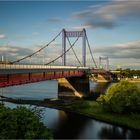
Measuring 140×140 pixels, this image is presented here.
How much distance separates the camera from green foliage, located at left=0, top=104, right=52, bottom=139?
30.8 m

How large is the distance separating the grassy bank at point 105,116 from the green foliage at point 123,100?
1.48 meters

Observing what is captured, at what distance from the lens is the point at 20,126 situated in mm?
32000

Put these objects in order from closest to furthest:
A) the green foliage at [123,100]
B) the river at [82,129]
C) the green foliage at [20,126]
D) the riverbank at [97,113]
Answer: the green foliage at [20,126], the river at [82,129], the riverbank at [97,113], the green foliage at [123,100]

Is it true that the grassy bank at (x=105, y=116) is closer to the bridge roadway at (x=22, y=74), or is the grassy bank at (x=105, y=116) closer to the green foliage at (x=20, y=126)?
the bridge roadway at (x=22, y=74)

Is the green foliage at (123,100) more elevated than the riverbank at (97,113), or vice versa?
the green foliage at (123,100)

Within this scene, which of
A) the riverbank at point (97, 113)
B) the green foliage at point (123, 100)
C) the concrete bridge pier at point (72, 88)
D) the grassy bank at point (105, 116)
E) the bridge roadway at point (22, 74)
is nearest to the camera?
the bridge roadway at point (22, 74)

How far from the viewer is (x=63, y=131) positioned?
5453 cm

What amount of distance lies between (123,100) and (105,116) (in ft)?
15.0

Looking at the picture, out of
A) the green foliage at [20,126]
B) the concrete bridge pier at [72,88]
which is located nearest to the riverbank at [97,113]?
the concrete bridge pier at [72,88]

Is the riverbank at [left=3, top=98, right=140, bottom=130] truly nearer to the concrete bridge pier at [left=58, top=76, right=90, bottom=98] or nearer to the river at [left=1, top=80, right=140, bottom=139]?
the river at [left=1, top=80, right=140, bottom=139]

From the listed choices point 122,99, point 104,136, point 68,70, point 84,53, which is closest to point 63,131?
point 104,136

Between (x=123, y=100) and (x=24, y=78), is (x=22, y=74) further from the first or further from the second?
(x=123, y=100)

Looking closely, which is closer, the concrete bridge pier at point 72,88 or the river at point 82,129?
the river at point 82,129

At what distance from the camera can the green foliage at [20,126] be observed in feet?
101
